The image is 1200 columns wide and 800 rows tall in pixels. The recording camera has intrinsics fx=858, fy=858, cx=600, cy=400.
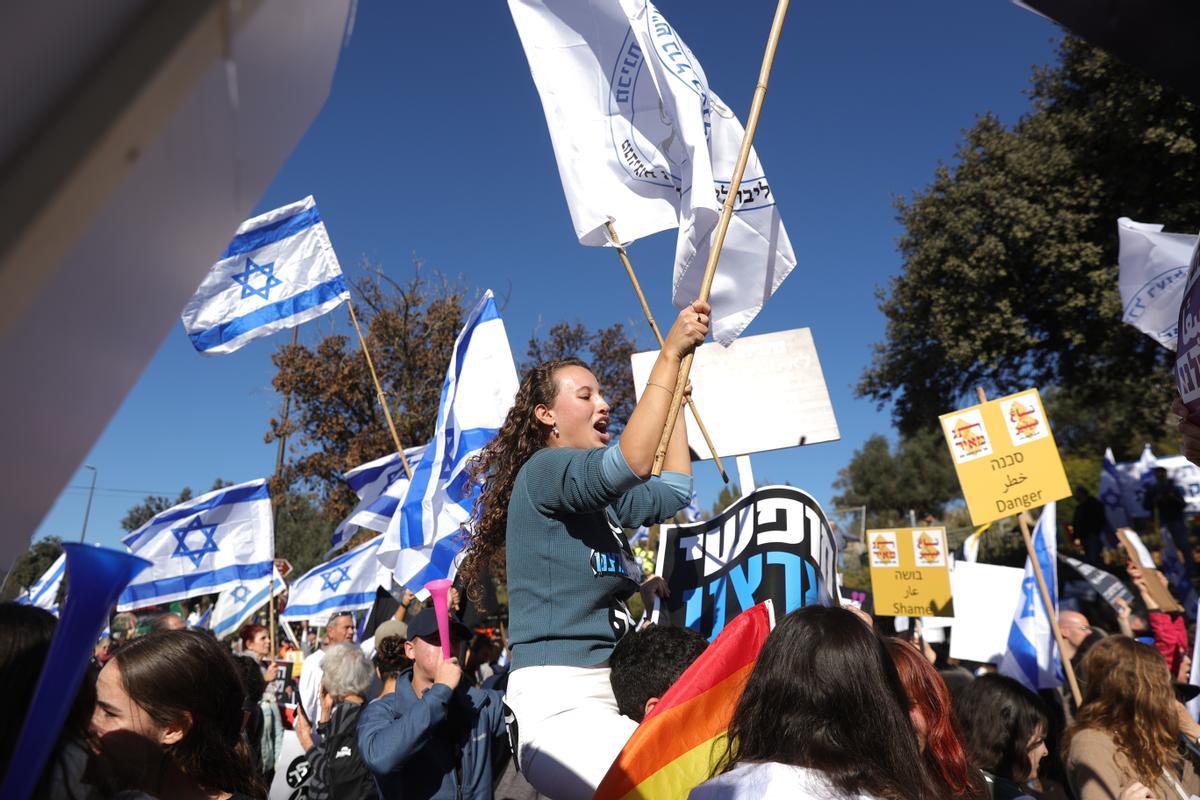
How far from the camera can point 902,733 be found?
72.7 inches

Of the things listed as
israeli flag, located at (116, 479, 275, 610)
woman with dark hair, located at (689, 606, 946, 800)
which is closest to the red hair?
woman with dark hair, located at (689, 606, 946, 800)

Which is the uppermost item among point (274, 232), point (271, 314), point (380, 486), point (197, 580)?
point (274, 232)

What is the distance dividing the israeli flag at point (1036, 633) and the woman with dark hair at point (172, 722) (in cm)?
517

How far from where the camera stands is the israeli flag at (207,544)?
28.4ft

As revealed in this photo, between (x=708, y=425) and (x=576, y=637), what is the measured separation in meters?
2.26

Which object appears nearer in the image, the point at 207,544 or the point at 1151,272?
the point at 1151,272

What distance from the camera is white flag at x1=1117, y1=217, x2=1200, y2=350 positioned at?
17.3 feet

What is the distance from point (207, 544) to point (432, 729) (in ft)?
21.7

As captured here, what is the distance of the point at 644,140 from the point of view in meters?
3.61

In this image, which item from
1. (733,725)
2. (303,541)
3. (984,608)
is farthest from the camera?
(303,541)

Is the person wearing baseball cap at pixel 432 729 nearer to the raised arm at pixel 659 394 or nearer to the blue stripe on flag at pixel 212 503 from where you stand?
the raised arm at pixel 659 394

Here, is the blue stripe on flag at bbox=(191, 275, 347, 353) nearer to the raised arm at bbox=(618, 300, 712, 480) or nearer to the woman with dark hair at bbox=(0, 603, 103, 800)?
the raised arm at bbox=(618, 300, 712, 480)

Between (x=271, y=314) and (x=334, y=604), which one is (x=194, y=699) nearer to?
(x=271, y=314)

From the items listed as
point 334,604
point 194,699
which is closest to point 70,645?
point 194,699
